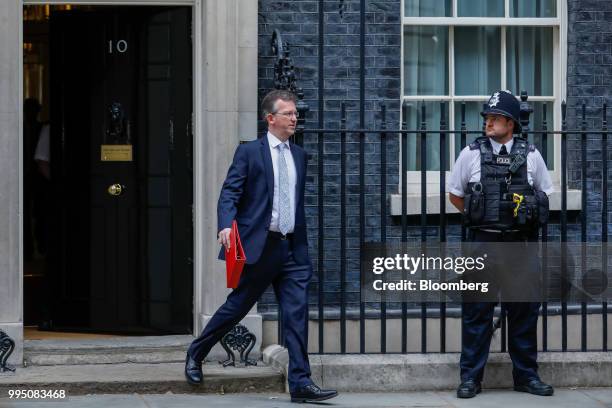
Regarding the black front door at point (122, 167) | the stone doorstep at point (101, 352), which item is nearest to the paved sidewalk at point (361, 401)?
the stone doorstep at point (101, 352)

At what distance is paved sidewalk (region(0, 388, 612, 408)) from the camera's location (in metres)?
8.22

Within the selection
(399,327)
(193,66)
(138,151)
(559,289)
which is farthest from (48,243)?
(559,289)

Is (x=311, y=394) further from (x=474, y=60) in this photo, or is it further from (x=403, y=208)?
(x=474, y=60)

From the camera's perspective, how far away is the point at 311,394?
809 centimetres

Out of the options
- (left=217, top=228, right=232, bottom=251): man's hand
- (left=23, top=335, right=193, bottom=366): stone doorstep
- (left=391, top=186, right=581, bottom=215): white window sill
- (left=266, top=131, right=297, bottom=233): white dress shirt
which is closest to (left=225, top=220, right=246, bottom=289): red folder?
(left=217, top=228, right=232, bottom=251): man's hand

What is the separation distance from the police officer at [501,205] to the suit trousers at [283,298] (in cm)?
102

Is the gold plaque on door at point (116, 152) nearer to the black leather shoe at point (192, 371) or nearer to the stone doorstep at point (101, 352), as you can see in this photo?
the stone doorstep at point (101, 352)

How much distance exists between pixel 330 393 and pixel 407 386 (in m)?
0.72

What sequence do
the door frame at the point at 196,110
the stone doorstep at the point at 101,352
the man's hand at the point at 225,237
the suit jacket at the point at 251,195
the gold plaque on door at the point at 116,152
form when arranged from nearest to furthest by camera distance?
the man's hand at the point at 225,237 < the suit jacket at the point at 251,195 < the stone doorstep at the point at 101,352 < the door frame at the point at 196,110 < the gold plaque on door at the point at 116,152

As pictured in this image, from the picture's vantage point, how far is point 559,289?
9469mm

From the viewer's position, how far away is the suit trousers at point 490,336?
839 centimetres

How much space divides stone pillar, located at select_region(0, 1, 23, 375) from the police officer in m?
2.85

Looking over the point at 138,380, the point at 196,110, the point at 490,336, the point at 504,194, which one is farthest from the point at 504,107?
the point at 138,380

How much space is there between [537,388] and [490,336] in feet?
1.42
